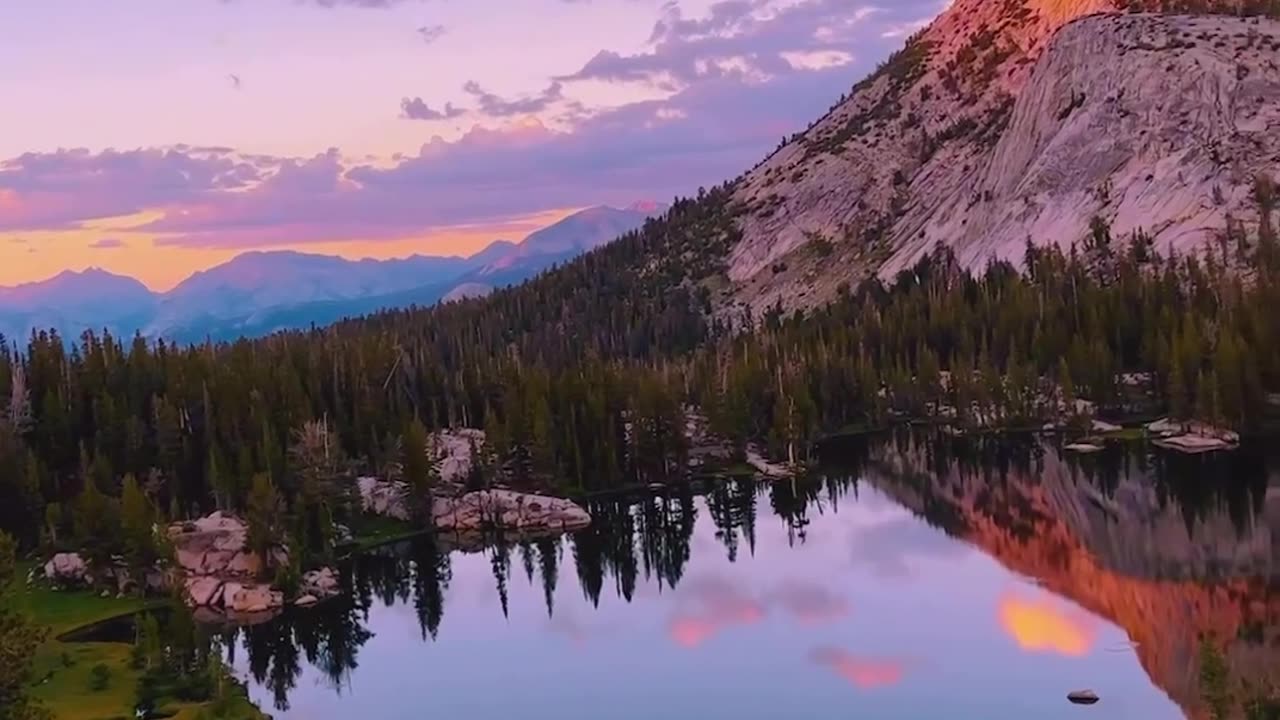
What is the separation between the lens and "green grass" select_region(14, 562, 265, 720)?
212 feet

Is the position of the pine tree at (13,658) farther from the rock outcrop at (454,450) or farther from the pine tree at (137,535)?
the rock outcrop at (454,450)

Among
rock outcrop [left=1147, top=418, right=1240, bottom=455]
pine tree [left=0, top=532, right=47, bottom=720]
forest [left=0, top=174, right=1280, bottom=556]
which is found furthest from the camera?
rock outcrop [left=1147, top=418, right=1240, bottom=455]

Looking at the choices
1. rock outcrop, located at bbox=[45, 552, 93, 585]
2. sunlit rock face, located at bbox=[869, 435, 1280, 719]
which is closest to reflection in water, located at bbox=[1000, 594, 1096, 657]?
sunlit rock face, located at bbox=[869, 435, 1280, 719]

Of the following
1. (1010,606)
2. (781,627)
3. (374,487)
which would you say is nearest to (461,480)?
(374,487)

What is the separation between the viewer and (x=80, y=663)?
75.6m

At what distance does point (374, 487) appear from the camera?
424ft

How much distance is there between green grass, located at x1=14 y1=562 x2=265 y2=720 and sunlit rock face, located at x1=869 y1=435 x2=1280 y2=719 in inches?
1808

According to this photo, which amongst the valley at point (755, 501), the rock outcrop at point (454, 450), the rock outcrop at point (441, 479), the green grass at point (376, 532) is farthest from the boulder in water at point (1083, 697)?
the rock outcrop at point (454, 450)

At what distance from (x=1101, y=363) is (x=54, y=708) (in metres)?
122

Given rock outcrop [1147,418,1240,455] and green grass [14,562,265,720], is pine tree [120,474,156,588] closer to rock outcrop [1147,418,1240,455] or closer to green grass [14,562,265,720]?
green grass [14,562,265,720]

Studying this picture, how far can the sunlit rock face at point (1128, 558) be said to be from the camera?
225 ft

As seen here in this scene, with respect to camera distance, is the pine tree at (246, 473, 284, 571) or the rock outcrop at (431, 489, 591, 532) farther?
the rock outcrop at (431, 489, 591, 532)

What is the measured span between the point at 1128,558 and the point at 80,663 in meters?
67.1

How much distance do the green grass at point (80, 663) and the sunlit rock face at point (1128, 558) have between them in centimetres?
4593
